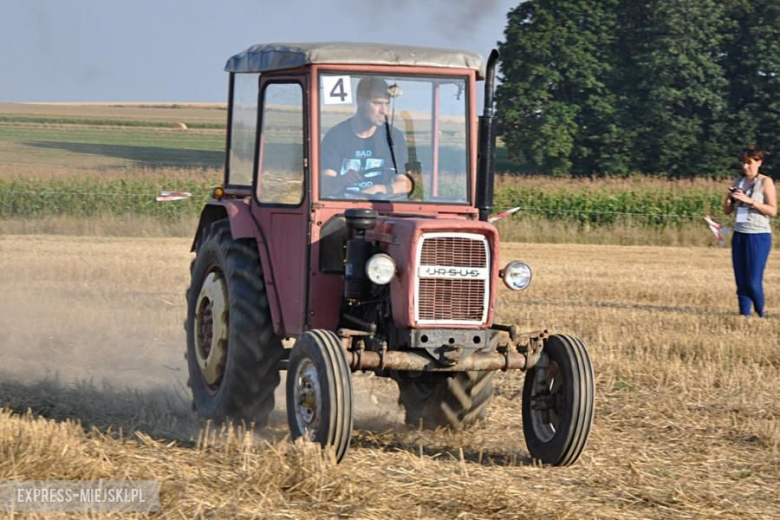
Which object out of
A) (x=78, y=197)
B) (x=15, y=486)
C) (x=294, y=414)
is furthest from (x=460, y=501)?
(x=78, y=197)

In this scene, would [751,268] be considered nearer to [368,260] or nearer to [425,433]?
[425,433]

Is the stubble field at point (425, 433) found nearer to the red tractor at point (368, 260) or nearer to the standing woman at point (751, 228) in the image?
the red tractor at point (368, 260)

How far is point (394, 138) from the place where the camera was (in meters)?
6.71

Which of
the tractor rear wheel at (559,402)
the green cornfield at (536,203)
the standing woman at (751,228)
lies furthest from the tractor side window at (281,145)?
the green cornfield at (536,203)

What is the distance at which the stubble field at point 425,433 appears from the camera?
5168 millimetres

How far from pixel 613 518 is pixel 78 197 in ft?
71.1

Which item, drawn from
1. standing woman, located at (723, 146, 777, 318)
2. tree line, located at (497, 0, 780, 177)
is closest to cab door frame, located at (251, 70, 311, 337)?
standing woman, located at (723, 146, 777, 318)

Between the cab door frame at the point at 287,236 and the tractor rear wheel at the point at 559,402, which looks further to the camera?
the cab door frame at the point at 287,236

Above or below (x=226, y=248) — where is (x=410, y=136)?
above

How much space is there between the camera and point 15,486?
5031 millimetres

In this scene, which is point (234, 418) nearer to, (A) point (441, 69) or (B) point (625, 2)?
(A) point (441, 69)

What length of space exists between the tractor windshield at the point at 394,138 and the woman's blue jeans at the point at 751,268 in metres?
5.46

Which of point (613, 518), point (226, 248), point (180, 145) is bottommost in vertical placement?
point (613, 518)

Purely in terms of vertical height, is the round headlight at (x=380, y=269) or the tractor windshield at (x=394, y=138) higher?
the tractor windshield at (x=394, y=138)
